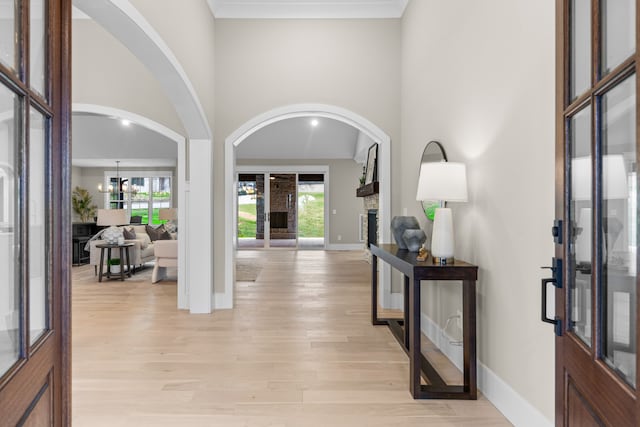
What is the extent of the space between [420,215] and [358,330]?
4.06 ft

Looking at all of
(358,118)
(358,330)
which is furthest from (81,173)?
(358,330)

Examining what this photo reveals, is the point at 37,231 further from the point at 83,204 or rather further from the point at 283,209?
the point at 83,204

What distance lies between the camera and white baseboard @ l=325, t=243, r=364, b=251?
35.4 feet

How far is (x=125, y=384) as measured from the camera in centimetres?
253

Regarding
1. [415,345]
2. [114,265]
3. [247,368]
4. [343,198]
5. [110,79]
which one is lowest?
[247,368]

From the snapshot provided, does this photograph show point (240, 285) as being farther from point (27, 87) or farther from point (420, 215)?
point (27, 87)

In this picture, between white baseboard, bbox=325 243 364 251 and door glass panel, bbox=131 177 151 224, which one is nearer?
white baseboard, bbox=325 243 364 251

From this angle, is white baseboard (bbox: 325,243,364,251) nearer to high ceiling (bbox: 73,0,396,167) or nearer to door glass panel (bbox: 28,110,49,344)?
high ceiling (bbox: 73,0,396,167)

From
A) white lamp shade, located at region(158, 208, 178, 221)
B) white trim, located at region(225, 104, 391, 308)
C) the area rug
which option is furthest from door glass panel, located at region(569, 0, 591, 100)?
white lamp shade, located at region(158, 208, 178, 221)

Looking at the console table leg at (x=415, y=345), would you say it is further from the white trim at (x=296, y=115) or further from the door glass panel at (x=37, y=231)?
the white trim at (x=296, y=115)

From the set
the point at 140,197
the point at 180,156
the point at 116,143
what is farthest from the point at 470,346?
the point at 140,197

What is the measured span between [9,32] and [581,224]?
1.62 m

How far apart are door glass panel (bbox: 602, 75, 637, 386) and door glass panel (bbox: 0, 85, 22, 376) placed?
148cm

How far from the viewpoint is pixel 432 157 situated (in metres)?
3.29
